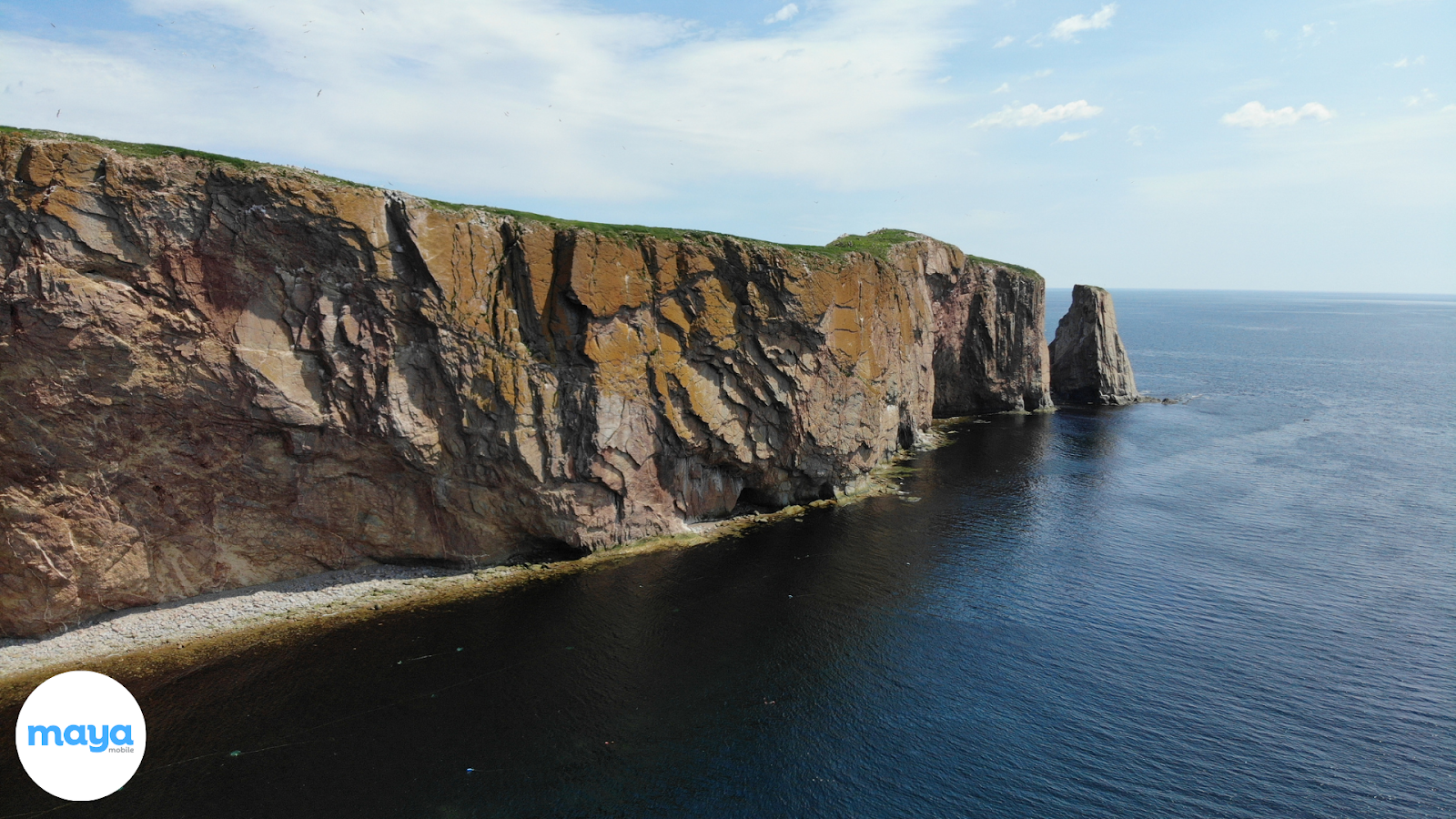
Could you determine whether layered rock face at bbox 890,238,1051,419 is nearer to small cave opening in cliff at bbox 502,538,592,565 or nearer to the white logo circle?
small cave opening in cliff at bbox 502,538,592,565

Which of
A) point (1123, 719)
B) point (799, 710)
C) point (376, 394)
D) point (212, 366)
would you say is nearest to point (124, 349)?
point (212, 366)

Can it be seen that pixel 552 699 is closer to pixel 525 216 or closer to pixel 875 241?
pixel 525 216

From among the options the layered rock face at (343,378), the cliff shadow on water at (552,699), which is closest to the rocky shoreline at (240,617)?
the layered rock face at (343,378)

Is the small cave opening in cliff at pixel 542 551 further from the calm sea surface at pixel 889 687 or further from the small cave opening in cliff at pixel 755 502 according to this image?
the small cave opening in cliff at pixel 755 502

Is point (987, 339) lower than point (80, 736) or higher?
higher

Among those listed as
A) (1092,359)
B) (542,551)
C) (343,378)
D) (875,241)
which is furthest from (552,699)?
(1092,359)
